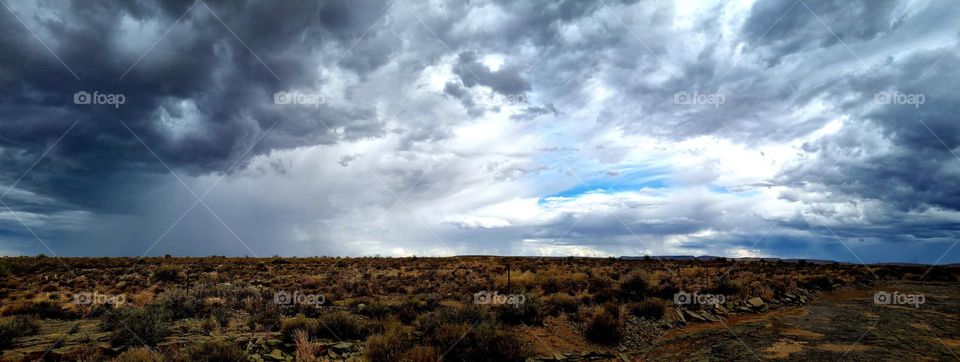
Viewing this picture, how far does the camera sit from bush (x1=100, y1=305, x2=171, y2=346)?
1191cm

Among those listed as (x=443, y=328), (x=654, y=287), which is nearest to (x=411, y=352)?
(x=443, y=328)

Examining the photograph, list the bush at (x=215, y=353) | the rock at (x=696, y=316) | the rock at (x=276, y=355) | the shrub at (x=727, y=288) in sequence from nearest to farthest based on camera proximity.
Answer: the bush at (x=215, y=353) → the rock at (x=276, y=355) → the rock at (x=696, y=316) → the shrub at (x=727, y=288)

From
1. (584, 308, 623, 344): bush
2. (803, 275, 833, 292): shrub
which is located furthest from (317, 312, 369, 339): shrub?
(803, 275, 833, 292): shrub

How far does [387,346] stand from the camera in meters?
11.1

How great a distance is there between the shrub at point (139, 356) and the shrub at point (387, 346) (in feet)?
15.3

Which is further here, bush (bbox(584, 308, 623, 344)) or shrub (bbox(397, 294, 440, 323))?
shrub (bbox(397, 294, 440, 323))

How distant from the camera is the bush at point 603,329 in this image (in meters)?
13.6

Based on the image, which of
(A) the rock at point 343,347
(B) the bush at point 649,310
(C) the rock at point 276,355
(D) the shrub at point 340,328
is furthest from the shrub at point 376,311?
(B) the bush at point 649,310

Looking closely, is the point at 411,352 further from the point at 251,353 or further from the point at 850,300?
the point at 850,300

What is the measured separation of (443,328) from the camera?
1249 cm

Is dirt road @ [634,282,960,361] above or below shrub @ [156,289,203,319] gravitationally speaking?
below

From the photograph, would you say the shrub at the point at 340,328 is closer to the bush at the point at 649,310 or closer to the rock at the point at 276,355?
the rock at the point at 276,355

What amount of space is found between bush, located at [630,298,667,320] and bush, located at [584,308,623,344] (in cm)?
240

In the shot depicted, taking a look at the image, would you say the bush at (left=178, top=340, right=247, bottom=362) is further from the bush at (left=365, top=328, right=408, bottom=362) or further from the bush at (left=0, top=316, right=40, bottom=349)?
the bush at (left=0, top=316, right=40, bottom=349)
